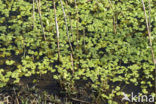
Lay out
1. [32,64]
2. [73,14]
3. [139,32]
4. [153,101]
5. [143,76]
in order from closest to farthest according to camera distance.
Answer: [153,101], [143,76], [32,64], [139,32], [73,14]

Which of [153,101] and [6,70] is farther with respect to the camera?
[6,70]

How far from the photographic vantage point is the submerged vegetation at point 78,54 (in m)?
2.67

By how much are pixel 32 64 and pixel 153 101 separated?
1.41 m

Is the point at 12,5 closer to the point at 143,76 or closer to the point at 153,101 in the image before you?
the point at 143,76

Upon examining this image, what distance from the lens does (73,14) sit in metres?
3.64

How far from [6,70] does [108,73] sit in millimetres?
1186

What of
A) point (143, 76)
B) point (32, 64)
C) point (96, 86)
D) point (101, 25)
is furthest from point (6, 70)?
point (143, 76)

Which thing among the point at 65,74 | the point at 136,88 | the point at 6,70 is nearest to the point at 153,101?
the point at 136,88

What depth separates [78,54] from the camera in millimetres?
3059

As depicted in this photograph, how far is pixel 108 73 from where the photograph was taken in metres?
2.83

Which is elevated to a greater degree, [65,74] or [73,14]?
[73,14]

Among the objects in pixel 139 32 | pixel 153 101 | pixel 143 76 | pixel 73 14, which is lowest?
pixel 153 101

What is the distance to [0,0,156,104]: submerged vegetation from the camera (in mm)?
2668

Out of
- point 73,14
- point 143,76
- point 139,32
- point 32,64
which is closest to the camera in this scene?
point 143,76
